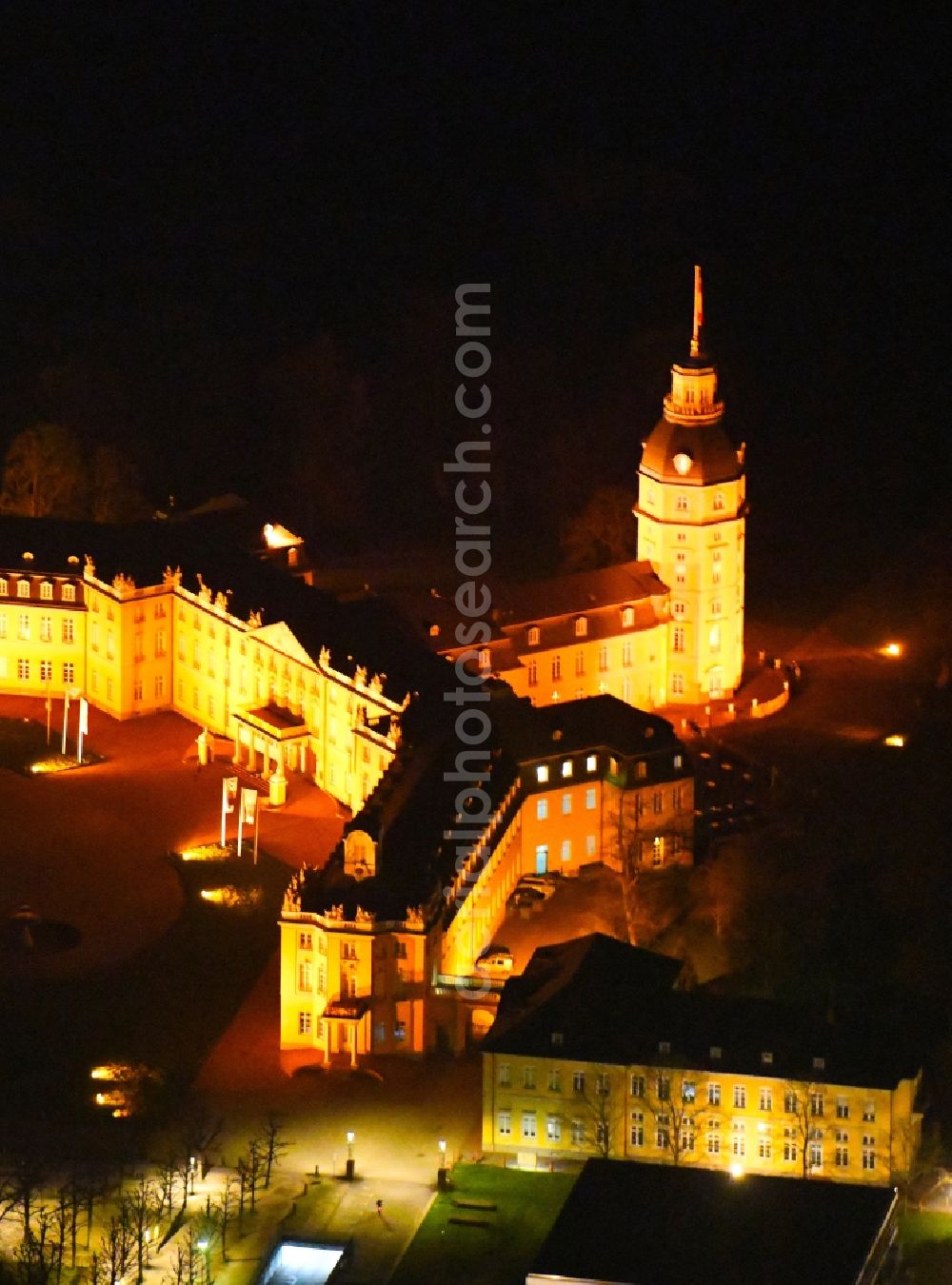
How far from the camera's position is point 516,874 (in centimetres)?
16425

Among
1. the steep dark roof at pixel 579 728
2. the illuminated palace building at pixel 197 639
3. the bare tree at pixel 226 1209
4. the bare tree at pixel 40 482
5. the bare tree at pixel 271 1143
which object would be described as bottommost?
the bare tree at pixel 226 1209

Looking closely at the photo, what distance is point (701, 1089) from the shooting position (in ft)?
472

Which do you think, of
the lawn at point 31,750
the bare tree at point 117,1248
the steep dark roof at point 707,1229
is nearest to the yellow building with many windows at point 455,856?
the steep dark roof at point 707,1229

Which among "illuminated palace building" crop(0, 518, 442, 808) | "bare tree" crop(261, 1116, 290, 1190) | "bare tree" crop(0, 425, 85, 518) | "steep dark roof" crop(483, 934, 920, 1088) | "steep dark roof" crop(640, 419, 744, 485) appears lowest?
"bare tree" crop(261, 1116, 290, 1190)

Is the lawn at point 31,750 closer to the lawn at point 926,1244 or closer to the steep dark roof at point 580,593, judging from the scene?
the steep dark roof at point 580,593

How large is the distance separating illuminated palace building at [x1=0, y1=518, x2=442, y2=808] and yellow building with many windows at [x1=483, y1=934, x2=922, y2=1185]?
2915 centimetres

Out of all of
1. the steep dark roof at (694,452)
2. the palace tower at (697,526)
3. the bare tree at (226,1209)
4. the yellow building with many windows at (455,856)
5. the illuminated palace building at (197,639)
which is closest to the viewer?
the bare tree at (226,1209)

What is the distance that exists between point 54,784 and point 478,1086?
104 ft

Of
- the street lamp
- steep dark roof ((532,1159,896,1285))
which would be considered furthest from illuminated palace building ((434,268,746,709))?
the street lamp

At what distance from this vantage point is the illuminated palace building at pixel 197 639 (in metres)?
175

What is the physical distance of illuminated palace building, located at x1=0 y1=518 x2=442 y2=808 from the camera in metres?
175

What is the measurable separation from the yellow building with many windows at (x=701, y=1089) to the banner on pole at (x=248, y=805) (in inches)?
1062

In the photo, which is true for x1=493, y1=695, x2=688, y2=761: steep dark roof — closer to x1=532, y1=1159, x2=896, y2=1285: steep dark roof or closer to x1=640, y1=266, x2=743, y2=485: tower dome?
x1=640, y1=266, x2=743, y2=485: tower dome

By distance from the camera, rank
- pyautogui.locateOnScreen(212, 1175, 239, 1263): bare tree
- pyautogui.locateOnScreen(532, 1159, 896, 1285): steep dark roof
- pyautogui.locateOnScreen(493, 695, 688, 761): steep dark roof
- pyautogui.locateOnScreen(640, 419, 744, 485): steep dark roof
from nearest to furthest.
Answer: pyautogui.locateOnScreen(532, 1159, 896, 1285): steep dark roof
pyautogui.locateOnScreen(212, 1175, 239, 1263): bare tree
pyautogui.locateOnScreen(493, 695, 688, 761): steep dark roof
pyautogui.locateOnScreen(640, 419, 744, 485): steep dark roof
